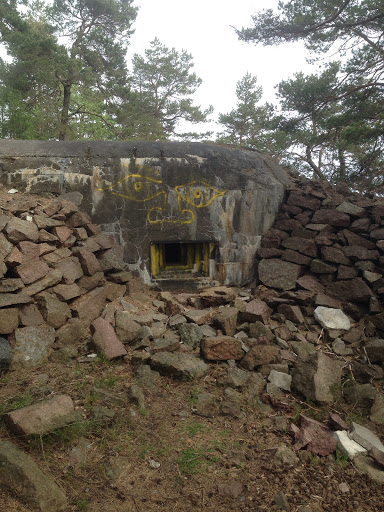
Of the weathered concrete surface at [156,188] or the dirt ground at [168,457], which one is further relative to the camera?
the weathered concrete surface at [156,188]

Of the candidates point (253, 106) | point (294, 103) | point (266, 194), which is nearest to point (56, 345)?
point (266, 194)

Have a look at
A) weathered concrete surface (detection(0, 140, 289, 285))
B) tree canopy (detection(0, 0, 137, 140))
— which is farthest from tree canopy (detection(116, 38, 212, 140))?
weathered concrete surface (detection(0, 140, 289, 285))

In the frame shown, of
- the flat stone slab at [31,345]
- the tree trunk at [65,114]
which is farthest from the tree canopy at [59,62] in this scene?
the flat stone slab at [31,345]

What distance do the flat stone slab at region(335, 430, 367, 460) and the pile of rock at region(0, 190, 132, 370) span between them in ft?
8.69

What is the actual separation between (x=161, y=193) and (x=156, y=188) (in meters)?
0.11

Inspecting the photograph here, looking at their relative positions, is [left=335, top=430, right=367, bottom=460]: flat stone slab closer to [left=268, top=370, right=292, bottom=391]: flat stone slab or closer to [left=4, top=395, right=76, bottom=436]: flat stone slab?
[left=268, top=370, right=292, bottom=391]: flat stone slab

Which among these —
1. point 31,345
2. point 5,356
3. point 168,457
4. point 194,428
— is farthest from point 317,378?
point 5,356

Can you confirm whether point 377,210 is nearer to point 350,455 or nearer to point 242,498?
point 350,455

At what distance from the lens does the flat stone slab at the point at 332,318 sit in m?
4.89

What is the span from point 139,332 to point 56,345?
897 mm

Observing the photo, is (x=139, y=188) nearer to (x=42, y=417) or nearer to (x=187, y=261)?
(x=187, y=261)

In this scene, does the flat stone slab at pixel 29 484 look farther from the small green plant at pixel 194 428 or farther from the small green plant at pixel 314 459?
the small green plant at pixel 314 459

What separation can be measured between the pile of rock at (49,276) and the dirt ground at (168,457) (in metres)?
0.47

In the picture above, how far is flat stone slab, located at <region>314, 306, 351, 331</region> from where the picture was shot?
4.89 m
